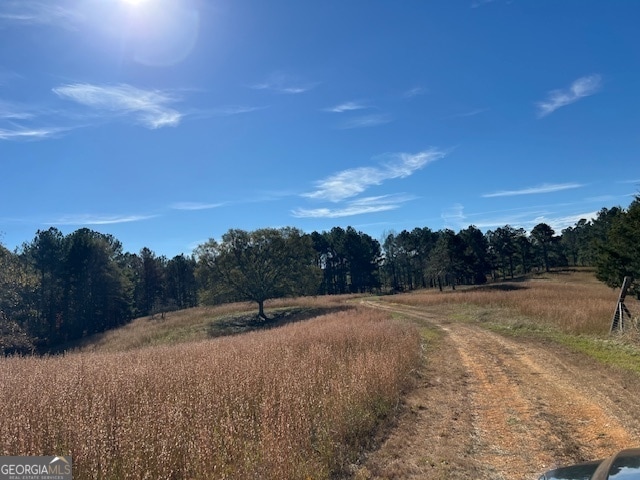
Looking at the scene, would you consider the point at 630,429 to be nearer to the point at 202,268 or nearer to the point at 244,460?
the point at 244,460

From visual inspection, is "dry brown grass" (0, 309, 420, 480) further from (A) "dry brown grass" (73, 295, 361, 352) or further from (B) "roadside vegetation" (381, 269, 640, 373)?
(A) "dry brown grass" (73, 295, 361, 352)

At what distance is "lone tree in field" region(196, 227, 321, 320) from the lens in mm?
40219

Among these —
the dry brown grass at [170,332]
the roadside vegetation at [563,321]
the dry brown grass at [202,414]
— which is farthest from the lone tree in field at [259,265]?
the dry brown grass at [202,414]

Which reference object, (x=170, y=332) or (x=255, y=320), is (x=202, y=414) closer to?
(x=170, y=332)

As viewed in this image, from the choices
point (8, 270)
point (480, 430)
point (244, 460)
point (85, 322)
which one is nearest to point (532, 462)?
point (480, 430)

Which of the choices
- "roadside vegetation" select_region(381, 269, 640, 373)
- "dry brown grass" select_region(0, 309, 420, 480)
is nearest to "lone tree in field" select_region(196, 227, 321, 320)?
"roadside vegetation" select_region(381, 269, 640, 373)

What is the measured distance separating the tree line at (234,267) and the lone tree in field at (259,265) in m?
0.11

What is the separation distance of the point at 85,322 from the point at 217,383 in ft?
198

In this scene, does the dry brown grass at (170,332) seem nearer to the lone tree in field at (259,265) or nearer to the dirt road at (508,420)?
the lone tree in field at (259,265)

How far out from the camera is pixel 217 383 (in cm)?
→ 714

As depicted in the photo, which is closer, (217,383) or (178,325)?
(217,383)

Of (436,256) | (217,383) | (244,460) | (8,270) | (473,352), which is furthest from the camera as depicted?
(436,256)

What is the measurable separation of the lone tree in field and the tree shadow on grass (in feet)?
4.63

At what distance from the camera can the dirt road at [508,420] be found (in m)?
5.23
